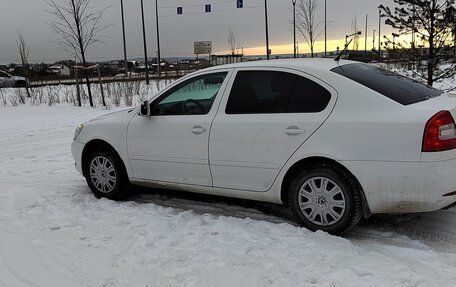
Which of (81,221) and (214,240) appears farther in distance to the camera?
(81,221)

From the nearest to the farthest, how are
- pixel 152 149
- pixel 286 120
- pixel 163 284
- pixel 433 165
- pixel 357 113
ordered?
pixel 163 284, pixel 433 165, pixel 357 113, pixel 286 120, pixel 152 149

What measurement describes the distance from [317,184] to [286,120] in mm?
668

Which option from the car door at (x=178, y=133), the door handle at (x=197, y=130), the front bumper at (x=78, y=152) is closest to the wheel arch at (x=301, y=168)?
the car door at (x=178, y=133)

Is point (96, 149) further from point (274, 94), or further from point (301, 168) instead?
point (301, 168)

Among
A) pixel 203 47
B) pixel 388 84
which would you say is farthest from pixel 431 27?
pixel 203 47

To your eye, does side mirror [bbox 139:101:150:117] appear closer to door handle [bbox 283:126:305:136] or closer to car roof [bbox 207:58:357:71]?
car roof [bbox 207:58:357:71]

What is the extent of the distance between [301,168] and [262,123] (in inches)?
22.8

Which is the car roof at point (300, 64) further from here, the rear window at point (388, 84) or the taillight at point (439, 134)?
the taillight at point (439, 134)

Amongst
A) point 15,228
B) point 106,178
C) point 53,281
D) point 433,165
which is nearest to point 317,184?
point 433,165

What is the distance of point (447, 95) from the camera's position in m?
4.58

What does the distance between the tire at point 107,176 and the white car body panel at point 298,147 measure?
0.18 meters

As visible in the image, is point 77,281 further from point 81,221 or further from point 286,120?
point 286,120

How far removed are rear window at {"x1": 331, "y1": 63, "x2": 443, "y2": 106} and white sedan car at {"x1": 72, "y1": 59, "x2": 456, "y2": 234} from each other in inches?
0.6

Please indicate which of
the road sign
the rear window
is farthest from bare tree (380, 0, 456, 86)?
the road sign
